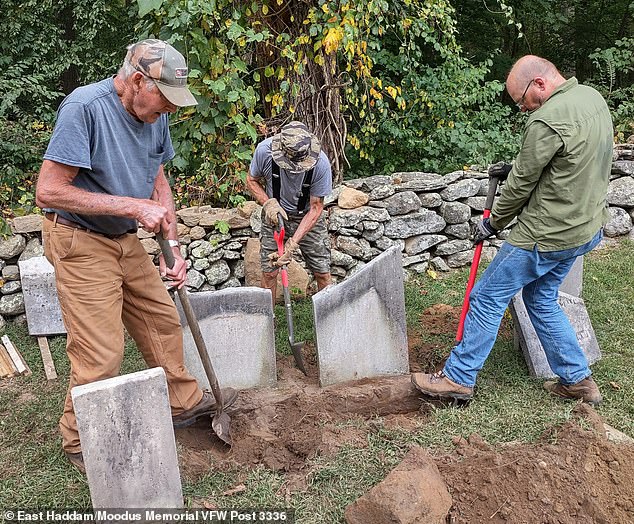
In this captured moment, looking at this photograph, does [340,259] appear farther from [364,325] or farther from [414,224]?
[364,325]

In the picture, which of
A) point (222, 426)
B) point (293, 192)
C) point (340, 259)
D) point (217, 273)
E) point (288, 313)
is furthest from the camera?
point (340, 259)

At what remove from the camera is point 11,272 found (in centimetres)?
473

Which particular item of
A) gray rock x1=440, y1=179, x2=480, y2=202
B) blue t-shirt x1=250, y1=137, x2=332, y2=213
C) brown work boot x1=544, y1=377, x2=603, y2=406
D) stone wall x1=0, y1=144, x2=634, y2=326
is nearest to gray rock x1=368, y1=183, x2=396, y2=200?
stone wall x1=0, y1=144, x2=634, y2=326

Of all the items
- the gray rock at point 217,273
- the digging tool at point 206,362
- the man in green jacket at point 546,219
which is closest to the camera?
the digging tool at point 206,362

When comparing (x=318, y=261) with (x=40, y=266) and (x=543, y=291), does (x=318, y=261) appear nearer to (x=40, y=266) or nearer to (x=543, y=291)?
(x=543, y=291)

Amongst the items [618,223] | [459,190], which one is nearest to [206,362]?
[459,190]

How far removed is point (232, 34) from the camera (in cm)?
465

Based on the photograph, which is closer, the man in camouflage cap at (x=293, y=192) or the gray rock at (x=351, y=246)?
the man in camouflage cap at (x=293, y=192)

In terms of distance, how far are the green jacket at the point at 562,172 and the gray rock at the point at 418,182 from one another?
2.22 metres

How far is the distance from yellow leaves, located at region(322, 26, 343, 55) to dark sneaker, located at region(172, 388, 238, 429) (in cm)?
300

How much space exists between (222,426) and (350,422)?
699 mm

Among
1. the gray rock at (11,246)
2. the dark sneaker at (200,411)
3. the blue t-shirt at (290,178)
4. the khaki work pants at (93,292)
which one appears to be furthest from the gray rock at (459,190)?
the gray rock at (11,246)

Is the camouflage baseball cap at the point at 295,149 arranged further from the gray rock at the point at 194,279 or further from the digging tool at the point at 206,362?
the gray rock at the point at 194,279

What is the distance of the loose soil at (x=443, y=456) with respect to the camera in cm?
257
